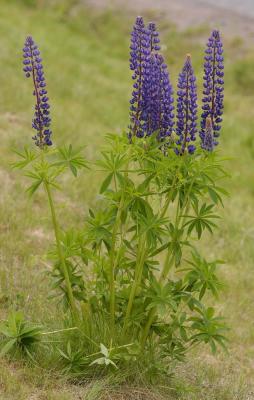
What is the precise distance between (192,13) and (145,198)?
15.5 meters

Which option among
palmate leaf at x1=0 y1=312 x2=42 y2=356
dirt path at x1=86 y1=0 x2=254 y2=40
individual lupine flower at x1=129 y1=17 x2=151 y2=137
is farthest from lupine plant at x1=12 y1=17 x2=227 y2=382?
dirt path at x1=86 y1=0 x2=254 y2=40

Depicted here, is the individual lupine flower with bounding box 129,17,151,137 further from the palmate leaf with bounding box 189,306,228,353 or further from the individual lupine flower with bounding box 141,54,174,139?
the palmate leaf with bounding box 189,306,228,353

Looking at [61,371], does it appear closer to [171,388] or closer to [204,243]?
[171,388]

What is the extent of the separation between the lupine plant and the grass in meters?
0.29

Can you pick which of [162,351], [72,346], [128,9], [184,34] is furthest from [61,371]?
[128,9]

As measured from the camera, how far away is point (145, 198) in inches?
155

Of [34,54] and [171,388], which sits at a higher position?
[34,54]

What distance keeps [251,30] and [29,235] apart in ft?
40.9

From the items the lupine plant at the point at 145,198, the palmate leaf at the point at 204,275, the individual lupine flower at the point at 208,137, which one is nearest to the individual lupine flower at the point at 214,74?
the lupine plant at the point at 145,198

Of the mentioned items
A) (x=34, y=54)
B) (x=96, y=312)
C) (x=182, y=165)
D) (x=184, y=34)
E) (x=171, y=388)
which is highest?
(x=184, y=34)

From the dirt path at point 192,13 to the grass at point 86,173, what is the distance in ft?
1.57

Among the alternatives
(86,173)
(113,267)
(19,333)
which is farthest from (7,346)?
(86,173)

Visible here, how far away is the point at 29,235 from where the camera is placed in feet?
20.6

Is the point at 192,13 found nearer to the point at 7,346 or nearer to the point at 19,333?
the point at 19,333
